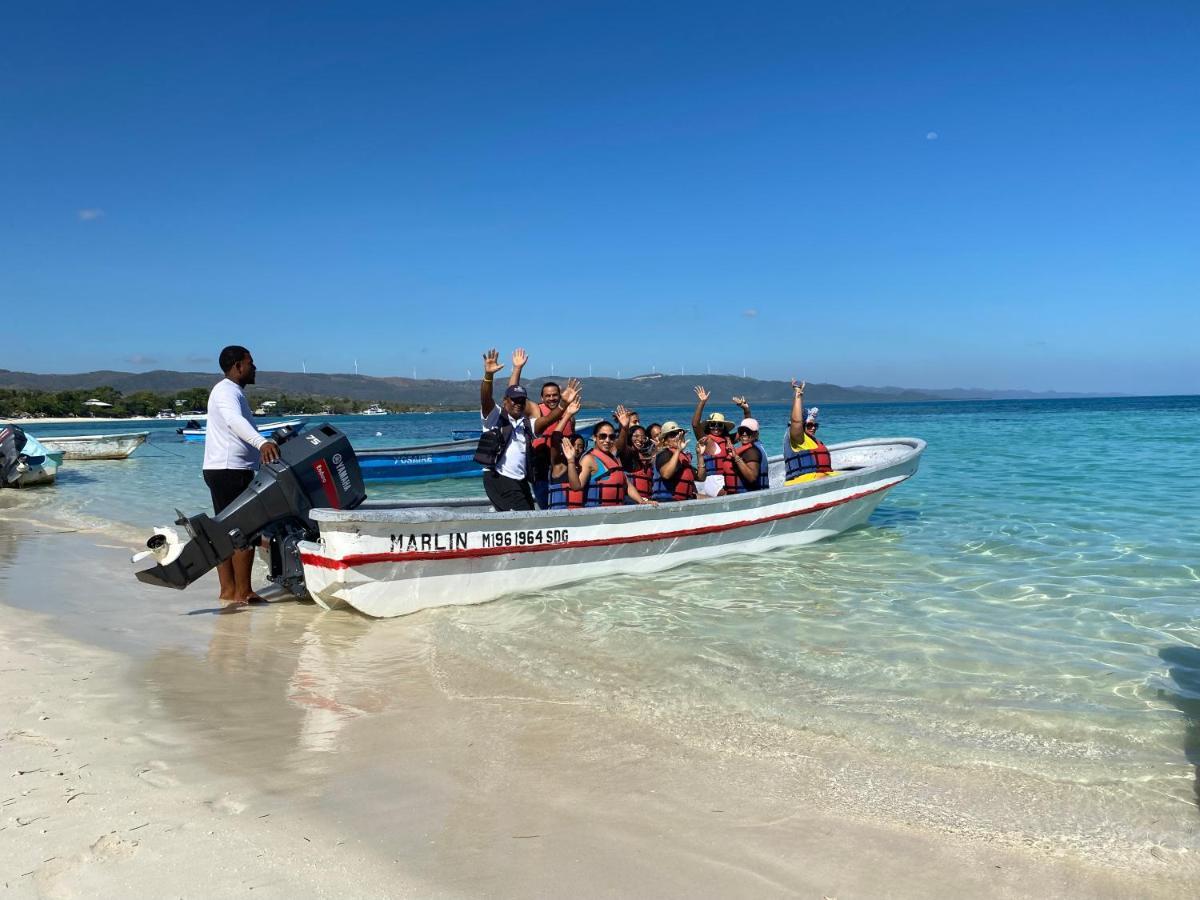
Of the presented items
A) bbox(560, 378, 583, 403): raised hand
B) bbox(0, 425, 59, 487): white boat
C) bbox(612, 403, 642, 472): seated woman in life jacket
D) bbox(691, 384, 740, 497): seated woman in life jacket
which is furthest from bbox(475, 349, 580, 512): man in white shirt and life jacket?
bbox(0, 425, 59, 487): white boat

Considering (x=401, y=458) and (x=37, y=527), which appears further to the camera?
(x=401, y=458)

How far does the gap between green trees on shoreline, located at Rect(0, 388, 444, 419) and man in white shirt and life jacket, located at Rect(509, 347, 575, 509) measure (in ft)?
273

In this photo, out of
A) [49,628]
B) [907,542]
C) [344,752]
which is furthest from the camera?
[907,542]

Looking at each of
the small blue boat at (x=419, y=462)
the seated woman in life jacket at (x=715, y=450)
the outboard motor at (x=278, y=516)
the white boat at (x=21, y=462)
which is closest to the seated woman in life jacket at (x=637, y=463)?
the seated woman in life jacket at (x=715, y=450)

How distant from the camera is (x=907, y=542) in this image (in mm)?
10164

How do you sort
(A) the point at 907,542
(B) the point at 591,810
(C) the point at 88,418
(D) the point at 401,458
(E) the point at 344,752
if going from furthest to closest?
(C) the point at 88,418
(D) the point at 401,458
(A) the point at 907,542
(E) the point at 344,752
(B) the point at 591,810

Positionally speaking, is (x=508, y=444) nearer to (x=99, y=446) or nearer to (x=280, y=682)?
(x=280, y=682)

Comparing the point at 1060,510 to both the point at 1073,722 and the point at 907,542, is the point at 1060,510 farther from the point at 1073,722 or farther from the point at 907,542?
the point at 1073,722

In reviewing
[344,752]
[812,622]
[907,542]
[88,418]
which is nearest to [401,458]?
[907,542]

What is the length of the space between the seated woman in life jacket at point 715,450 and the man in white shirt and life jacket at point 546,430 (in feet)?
7.15

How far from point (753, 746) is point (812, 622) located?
2616 mm

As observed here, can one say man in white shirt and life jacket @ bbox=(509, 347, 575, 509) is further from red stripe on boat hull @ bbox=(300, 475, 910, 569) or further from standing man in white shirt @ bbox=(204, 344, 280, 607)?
standing man in white shirt @ bbox=(204, 344, 280, 607)

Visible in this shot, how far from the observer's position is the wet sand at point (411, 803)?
9.30 feet

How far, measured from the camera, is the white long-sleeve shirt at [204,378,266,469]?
6250mm
